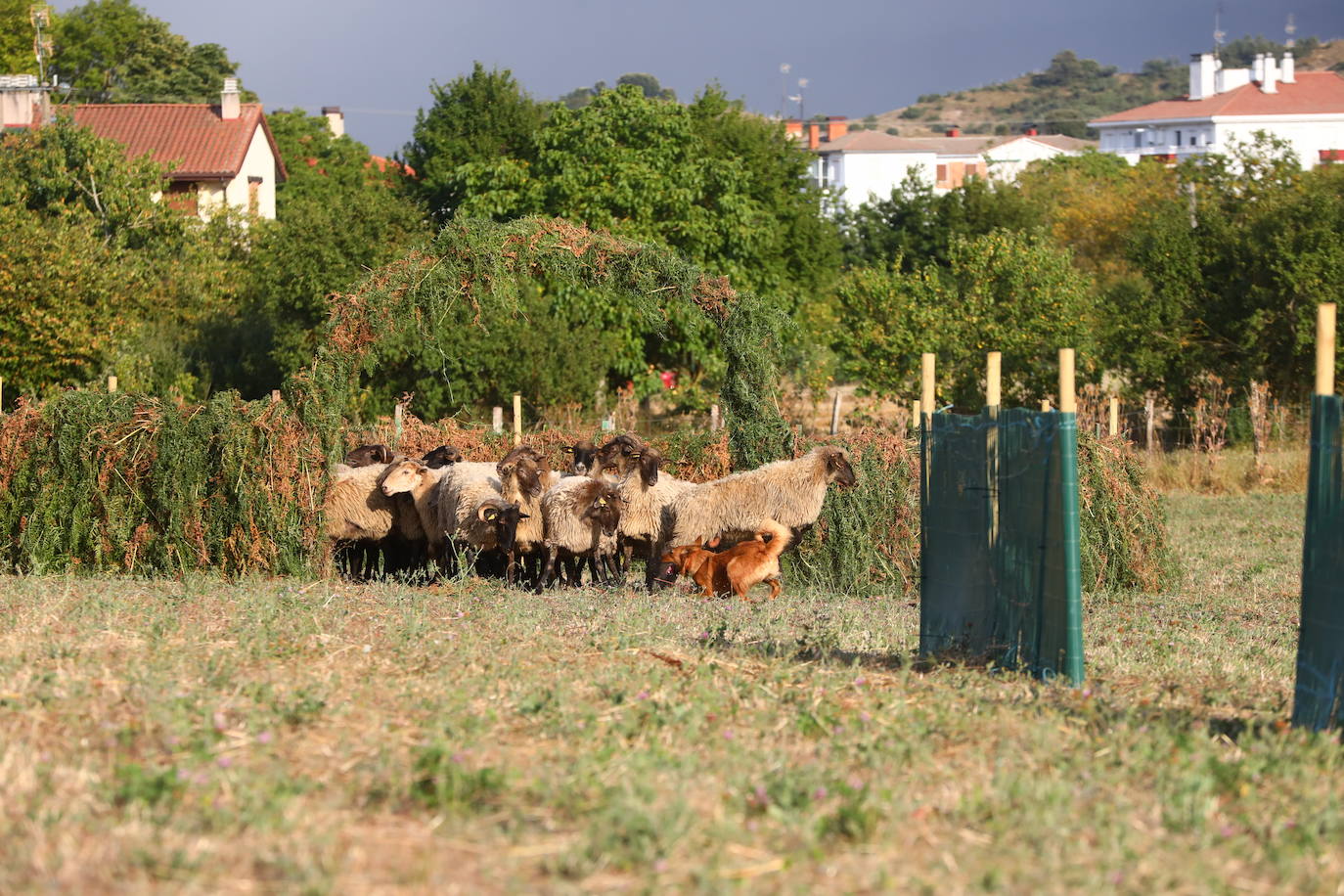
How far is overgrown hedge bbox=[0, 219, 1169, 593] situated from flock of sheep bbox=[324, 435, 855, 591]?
678mm

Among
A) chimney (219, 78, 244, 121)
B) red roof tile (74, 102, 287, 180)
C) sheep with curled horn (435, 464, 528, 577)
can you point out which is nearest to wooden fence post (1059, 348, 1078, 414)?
sheep with curled horn (435, 464, 528, 577)

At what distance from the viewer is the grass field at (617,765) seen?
471cm

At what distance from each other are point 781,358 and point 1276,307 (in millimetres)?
20423

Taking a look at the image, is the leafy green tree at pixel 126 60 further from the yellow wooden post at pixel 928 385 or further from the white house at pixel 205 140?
the yellow wooden post at pixel 928 385

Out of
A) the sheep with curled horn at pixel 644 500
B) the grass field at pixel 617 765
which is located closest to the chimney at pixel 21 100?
the sheep with curled horn at pixel 644 500

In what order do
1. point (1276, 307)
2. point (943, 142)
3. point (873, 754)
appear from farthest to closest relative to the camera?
1. point (943, 142)
2. point (1276, 307)
3. point (873, 754)

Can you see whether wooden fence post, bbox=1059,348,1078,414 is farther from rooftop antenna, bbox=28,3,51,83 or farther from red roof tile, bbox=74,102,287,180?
red roof tile, bbox=74,102,287,180

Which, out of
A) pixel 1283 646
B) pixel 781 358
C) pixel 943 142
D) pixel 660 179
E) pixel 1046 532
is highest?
pixel 943 142

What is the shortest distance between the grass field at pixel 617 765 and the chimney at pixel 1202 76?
122165mm

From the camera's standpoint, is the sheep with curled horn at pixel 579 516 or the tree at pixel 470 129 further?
the tree at pixel 470 129

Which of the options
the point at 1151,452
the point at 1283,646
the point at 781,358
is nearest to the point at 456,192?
the point at 1151,452

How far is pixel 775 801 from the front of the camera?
211 inches

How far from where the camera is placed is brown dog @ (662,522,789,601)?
Result: 12.2m

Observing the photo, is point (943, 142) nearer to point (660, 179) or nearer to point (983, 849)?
point (660, 179)
